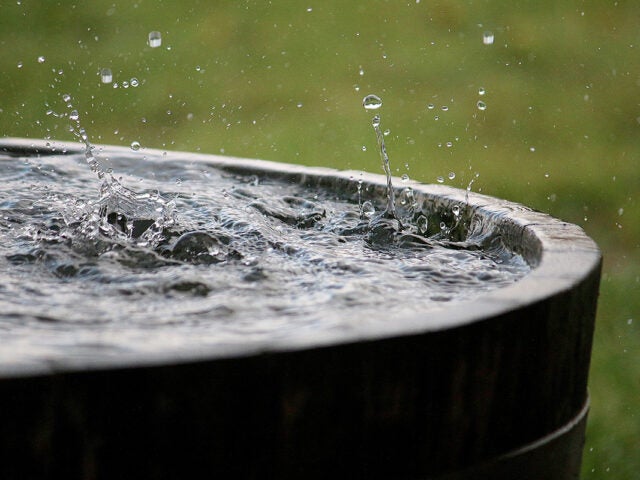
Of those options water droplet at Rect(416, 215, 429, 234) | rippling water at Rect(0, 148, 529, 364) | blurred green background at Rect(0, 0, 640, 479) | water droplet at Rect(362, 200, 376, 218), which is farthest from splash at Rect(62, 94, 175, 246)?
blurred green background at Rect(0, 0, 640, 479)

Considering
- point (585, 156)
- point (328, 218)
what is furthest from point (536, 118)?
point (328, 218)

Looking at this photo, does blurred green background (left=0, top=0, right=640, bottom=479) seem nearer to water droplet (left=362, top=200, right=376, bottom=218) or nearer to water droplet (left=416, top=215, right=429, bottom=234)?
water droplet (left=362, top=200, right=376, bottom=218)

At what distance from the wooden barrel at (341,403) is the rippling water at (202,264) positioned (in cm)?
4

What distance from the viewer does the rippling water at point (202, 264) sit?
1.10 m

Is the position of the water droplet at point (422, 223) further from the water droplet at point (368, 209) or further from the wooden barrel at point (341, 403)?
the wooden barrel at point (341, 403)

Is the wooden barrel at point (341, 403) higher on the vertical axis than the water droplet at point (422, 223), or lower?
higher

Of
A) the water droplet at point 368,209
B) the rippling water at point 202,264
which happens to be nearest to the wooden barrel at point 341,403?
the rippling water at point 202,264

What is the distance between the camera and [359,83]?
10.2 metres

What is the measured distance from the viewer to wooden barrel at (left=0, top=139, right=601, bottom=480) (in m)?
0.81

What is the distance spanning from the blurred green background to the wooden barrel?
262 inches

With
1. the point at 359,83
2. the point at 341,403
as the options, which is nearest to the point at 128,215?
the point at 341,403

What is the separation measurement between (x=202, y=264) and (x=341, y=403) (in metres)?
0.67

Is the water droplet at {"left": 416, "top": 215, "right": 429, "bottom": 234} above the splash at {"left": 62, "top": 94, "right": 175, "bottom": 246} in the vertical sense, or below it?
below

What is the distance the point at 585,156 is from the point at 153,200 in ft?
23.9
